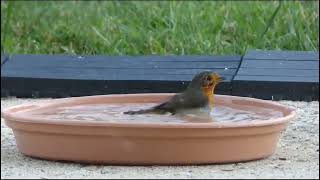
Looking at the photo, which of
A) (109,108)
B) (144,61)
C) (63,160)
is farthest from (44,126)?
(144,61)

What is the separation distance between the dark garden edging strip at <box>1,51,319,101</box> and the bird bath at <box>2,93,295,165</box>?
102 centimetres

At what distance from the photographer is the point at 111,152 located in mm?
3016

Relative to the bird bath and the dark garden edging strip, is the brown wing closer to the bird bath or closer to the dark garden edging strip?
the bird bath

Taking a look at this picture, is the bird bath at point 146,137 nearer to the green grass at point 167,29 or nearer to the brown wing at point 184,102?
the brown wing at point 184,102

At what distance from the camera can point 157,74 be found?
4.47 m

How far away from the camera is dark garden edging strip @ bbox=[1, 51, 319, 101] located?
4250 mm

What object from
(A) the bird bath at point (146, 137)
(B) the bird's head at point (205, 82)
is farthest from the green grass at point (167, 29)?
(A) the bird bath at point (146, 137)

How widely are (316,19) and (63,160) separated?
2976 mm

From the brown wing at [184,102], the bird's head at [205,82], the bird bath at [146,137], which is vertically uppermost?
the bird's head at [205,82]

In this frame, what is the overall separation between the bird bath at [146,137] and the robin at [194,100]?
25 mm

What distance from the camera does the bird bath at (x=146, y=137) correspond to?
294 cm

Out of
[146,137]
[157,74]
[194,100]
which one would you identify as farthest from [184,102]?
[157,74]

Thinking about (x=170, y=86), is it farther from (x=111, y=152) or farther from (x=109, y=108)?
(x=111, y=152)

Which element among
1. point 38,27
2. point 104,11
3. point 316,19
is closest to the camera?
point 316,19
